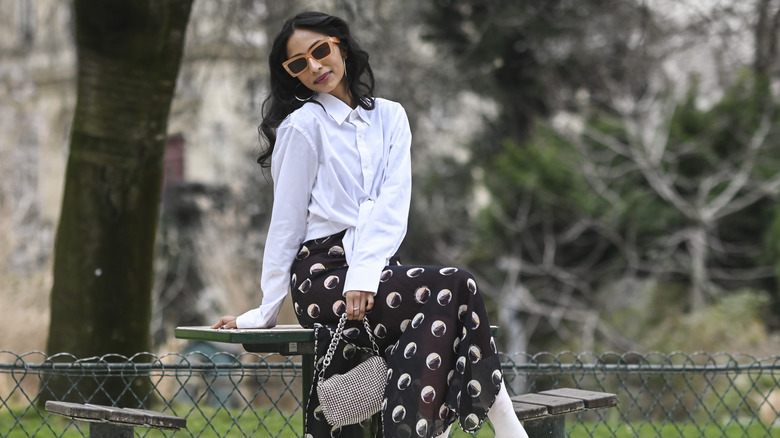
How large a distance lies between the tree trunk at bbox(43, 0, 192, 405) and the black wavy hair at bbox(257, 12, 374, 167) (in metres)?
2.45

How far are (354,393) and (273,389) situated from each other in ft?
23.0

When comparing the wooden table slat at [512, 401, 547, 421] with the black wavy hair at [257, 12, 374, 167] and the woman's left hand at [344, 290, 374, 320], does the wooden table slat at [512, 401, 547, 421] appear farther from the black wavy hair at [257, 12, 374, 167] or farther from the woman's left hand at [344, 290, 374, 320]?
the black wavy hair at [257, 12, 374, 167]

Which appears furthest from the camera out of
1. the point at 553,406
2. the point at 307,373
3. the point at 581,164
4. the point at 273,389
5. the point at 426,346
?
the point at 581,164

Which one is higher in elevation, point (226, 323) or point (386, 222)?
point (386, 222)

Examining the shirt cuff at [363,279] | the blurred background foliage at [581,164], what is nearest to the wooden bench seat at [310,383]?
the shirt cuff at [363,279]

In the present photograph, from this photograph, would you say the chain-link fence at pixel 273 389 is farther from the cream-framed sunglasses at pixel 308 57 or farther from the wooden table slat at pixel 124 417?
the cream-framed sunglasses at pixel 308 57

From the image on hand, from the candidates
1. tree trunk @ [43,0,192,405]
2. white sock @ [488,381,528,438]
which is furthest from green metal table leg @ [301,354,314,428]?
tree trunk @ [43,0,192,405]

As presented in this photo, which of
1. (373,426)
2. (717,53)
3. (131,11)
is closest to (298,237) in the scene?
(373,426)

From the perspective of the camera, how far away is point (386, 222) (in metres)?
3.38

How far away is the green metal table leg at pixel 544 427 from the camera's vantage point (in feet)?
13.0

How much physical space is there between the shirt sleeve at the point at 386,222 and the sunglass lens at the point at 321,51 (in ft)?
1.16

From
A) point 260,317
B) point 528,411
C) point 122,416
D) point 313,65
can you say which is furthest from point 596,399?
point 122,416

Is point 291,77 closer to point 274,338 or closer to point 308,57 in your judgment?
point 308,57

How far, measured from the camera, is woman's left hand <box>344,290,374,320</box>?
3256 mm
